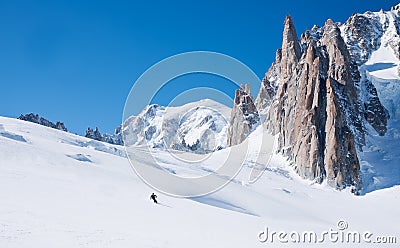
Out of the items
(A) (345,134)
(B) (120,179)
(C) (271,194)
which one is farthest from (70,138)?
(A) (345,134)

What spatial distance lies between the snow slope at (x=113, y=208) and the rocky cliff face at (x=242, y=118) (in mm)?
60683

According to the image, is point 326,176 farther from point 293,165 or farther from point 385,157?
point 385,157

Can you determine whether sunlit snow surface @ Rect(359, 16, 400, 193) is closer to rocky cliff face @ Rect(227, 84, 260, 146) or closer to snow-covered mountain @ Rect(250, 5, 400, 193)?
snow-covered mountain @ Rect(250, 5, 400, 193)

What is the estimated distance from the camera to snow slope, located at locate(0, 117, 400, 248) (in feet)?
58.0

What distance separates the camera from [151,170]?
1817 inches

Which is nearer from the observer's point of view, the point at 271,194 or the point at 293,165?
the point at 271,194

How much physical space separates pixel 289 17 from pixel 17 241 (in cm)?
13036

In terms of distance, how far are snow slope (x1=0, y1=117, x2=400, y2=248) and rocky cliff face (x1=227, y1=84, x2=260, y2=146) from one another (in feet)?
199

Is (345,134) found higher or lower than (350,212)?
higher

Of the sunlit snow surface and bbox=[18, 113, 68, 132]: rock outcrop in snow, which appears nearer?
the sunlit snow surface

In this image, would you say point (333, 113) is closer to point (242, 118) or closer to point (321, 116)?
point (321, 116)

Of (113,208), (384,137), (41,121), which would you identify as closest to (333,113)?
(384,137)

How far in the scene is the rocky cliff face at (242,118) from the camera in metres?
120

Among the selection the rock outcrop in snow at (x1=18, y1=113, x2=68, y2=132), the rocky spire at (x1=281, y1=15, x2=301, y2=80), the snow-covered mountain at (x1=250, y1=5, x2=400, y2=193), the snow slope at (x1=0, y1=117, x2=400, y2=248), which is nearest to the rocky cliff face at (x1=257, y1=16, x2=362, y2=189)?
the snow-covered mountain at (x1=250, y1=5, x2=400, y2=193)
